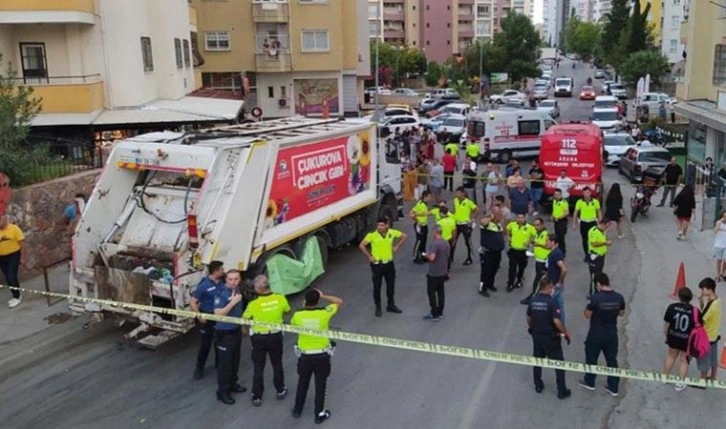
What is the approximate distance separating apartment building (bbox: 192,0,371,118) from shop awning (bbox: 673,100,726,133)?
2035cm

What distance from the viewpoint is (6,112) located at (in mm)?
14242

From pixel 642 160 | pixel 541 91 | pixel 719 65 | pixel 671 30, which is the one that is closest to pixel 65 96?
pixel 642 160

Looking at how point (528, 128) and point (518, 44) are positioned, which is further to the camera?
point (518, 44)

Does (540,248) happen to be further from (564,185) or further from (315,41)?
(315,41)

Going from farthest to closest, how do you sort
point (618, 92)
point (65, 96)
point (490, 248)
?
point (618, 92), point (65, 96), point (490, 248)

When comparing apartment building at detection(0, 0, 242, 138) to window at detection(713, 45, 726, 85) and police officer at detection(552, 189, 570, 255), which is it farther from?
window at detection(713, 45, 726, 85)

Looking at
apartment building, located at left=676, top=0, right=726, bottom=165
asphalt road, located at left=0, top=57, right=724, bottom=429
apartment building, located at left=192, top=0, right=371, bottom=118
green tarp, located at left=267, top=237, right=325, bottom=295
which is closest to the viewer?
asphalt road, located at left=0, top=57, right=724, bottom=429

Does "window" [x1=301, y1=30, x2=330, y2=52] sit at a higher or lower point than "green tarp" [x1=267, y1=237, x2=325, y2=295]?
higher

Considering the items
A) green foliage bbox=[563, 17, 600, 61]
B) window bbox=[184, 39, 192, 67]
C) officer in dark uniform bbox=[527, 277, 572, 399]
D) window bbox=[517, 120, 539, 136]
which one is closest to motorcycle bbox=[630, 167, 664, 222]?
window bbox=[517, 120, 539, 136]

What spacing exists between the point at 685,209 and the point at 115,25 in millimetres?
16622

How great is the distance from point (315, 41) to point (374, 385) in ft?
114

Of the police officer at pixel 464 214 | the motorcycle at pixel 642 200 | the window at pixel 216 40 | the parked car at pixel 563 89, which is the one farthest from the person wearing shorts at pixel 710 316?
the parked car at pixel 563 89

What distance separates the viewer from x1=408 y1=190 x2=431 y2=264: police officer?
1506cm

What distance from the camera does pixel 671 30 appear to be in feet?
236
